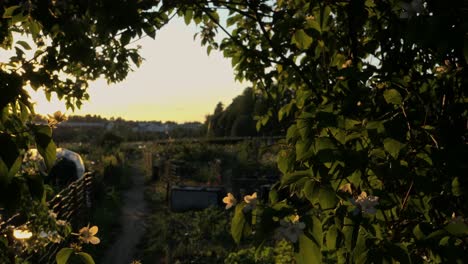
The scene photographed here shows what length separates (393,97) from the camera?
1.90 meters

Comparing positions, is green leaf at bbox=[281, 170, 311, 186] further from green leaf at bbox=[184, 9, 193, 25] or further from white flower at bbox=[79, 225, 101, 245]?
green leaf at bbox=[184, 9, 193, 25]

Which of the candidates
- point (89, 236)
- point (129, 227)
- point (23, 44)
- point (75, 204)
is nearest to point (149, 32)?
point (23, 44)

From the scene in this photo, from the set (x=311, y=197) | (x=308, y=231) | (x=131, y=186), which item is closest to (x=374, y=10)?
(x=311, y=197)

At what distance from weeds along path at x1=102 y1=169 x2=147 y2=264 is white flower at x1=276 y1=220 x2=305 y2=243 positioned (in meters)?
6.71

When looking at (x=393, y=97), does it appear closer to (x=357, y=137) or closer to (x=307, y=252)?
(x=357, y=137)

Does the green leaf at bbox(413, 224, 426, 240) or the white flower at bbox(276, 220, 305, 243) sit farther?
the green leaf at bbox(413, 224, 426, 240)

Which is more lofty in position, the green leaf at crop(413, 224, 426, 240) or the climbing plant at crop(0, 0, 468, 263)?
the climbing plant at crop(0, 0, 468, 263)

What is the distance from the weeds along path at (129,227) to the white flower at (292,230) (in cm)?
671

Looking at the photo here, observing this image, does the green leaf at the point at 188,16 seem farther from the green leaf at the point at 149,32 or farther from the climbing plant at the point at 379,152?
the green leaf at the point at 149,32

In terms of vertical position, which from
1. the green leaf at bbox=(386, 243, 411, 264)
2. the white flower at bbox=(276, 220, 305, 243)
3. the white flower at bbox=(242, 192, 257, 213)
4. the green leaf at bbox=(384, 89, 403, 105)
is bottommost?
the green leaf at bbox=(386, 243, 411, 264)

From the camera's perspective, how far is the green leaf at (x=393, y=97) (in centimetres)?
187

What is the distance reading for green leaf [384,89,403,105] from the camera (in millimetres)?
1873

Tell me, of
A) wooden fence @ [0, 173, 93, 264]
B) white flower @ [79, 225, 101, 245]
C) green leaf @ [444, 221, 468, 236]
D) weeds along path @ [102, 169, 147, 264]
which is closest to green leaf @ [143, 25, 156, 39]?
white flower @ [79, 225, 101, 245]

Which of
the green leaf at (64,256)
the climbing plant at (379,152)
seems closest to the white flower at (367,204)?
the climbing plant at (379,152)
